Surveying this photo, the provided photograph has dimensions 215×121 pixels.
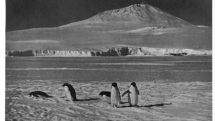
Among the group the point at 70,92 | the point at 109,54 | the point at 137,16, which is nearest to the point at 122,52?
the point at 109,54

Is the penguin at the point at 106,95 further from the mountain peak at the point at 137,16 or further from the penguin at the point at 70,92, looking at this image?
the mountain peak at the point at 137,16

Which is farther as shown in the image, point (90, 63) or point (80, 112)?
point (90, 63)

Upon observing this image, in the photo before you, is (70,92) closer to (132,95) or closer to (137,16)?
(132,95)

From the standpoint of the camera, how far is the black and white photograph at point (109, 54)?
429cm

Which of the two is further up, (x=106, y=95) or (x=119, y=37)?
(x=119, y=37)

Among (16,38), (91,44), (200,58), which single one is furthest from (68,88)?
(200,58)

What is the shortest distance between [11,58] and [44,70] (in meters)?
0.52

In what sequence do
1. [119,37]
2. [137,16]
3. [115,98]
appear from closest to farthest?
[115,98], [119,37], [137,16]

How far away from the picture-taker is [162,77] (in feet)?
14.4

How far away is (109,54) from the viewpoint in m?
4.46

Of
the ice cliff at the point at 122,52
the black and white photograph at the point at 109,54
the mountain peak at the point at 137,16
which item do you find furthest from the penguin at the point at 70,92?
the mountain peak at the point at 137,16

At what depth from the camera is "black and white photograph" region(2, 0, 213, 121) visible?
4.29 m

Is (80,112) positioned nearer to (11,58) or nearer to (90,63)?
(90,63)

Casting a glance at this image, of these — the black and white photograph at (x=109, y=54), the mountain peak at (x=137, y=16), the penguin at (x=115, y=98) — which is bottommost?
the penguin at (x=115, y=98)
